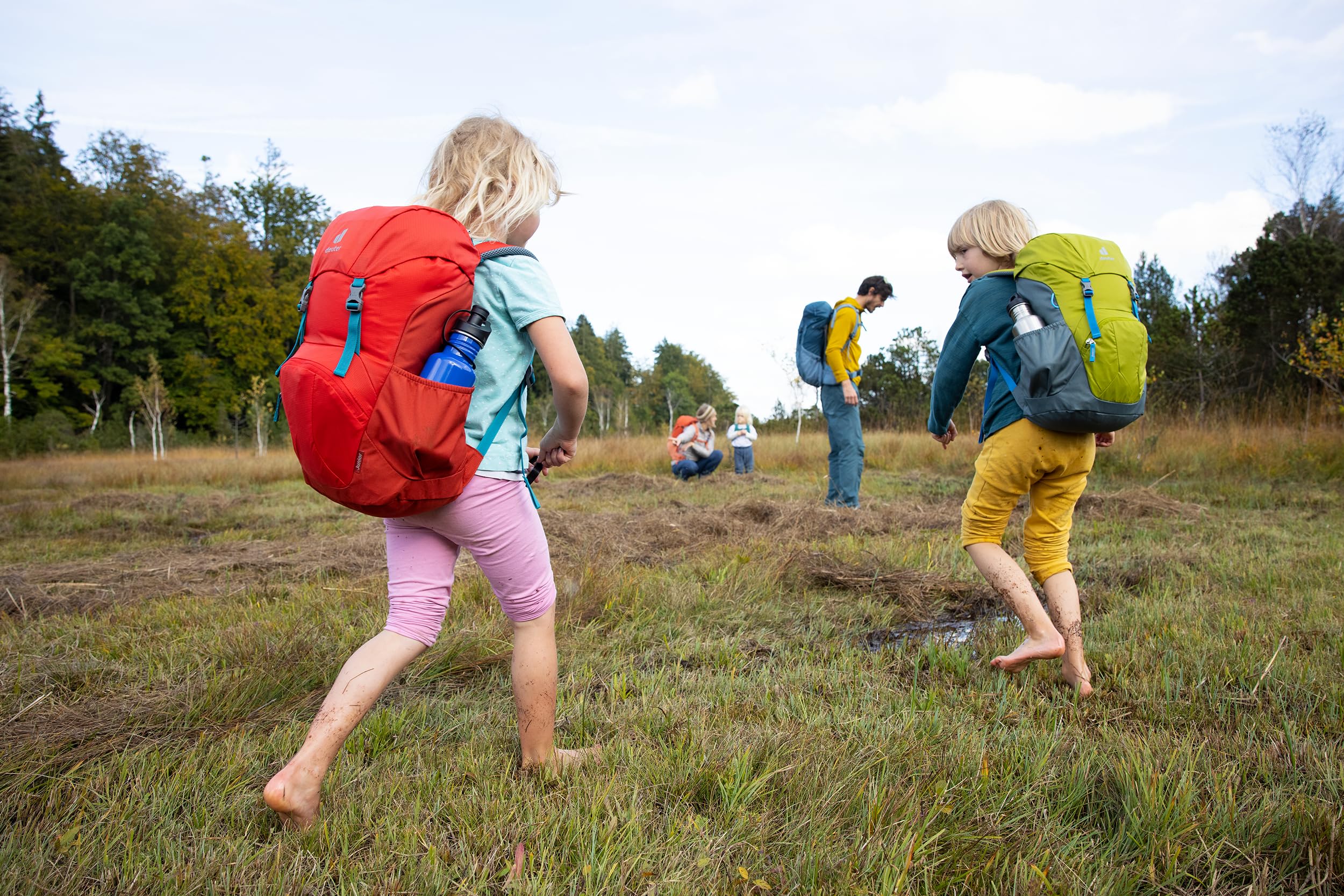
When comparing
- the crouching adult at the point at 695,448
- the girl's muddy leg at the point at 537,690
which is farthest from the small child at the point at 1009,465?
the crouching adult at the point at 695,448

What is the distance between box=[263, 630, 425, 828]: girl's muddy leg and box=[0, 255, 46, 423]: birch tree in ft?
128

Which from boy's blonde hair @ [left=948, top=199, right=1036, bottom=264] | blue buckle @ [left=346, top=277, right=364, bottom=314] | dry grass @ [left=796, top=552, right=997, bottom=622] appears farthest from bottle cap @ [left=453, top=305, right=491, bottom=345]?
dry grass @ [left=796, top=552, right=997, bottom=622]

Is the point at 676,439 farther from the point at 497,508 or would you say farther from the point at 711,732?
the point at 497,508

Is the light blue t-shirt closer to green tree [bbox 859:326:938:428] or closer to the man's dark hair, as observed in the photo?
the man's dark hair

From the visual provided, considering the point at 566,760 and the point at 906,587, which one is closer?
the point at 566,760

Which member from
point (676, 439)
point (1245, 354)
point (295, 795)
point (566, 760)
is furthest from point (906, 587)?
point (1245, 354)

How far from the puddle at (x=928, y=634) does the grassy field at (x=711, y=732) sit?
0.03m

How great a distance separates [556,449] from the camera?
217cm

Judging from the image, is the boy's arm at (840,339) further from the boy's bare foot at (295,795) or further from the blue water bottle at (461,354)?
the boy's bare foot at (295,795)

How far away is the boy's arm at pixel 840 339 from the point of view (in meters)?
6.92

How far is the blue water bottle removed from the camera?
5.41 feet

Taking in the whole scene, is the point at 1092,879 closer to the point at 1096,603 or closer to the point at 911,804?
the point at 911,804

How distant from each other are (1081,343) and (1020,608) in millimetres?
Result: 952

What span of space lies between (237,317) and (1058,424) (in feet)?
158
